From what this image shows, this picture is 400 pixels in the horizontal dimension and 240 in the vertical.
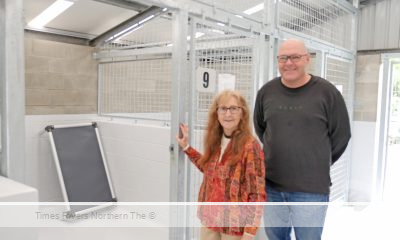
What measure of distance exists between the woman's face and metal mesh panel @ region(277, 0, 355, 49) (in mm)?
1257

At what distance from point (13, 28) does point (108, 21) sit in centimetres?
207

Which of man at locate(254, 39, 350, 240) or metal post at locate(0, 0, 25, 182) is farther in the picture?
man at locate(254, 39, 350, 240)

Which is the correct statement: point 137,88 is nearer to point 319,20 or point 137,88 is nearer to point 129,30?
point 129,30

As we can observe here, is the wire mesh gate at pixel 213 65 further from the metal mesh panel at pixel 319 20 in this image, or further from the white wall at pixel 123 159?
the white wall at pixel 123 159

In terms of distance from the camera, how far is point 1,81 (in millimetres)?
1289

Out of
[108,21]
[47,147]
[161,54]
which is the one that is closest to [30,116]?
[47,147]

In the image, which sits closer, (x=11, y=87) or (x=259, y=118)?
(x=11, y=87)

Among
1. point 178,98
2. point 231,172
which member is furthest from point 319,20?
point 231,172

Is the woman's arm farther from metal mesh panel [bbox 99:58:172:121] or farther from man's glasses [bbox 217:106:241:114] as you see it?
metal mesh panel [bbox 99:58:172:121]

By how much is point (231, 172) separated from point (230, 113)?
0.91ft

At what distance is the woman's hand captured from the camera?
189 centimetres

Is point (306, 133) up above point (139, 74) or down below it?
below

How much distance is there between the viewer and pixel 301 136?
1842 millimetres

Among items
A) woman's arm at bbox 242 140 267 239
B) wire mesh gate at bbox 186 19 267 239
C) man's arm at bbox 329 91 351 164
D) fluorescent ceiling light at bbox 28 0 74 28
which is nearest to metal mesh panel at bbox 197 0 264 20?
wire mesh gate at bbox 186 19 267 239
